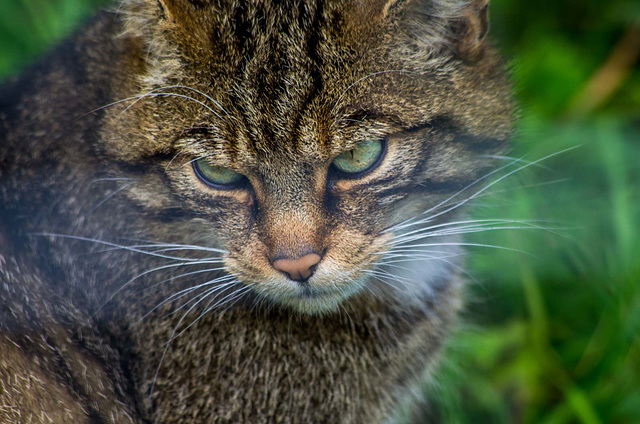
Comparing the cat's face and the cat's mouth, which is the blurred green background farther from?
the cat's mouth

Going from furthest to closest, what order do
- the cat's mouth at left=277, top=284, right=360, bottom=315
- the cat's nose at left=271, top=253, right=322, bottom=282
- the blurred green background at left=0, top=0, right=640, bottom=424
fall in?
the blurred green background at left=0, top=0, right=640, bottom=424 < the cat's mouth at left=277, top=284, right=360, bottom=315 < the cat's nose at left=271, top=253, right=322, bottom=282

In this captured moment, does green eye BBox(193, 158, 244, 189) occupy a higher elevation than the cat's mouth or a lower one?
higher

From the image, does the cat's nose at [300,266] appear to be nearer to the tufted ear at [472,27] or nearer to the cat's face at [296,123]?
the cat's face at [296,123]

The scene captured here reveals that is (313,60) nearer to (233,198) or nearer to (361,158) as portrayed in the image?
(361,158)

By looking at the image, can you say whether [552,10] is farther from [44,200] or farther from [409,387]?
[44,200]

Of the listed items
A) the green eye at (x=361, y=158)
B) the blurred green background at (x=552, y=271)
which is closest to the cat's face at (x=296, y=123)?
the green eye at (x=361, y=158)

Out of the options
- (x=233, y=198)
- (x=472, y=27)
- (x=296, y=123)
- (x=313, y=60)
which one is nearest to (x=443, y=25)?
(x=472, y=27)

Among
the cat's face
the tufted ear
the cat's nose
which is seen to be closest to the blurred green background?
the tufted ear
